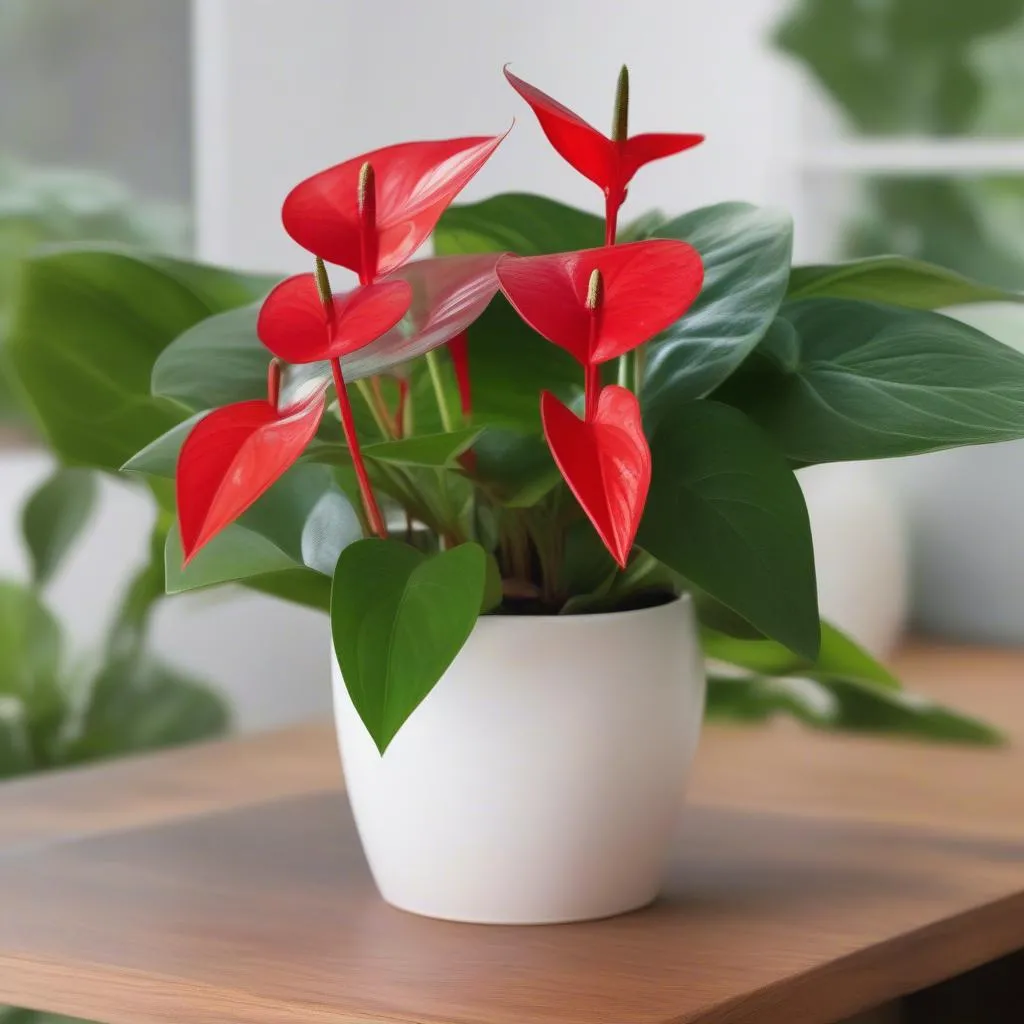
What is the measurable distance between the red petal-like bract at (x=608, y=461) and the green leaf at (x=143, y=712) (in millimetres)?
1000

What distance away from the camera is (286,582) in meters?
0.72

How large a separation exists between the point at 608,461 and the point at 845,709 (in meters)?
0.75

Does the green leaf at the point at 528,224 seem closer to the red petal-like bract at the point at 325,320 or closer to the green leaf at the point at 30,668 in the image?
the red petal-like bract at the point at 325,320

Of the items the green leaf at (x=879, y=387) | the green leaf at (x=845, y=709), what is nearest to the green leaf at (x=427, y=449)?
the green leaf at (x=879, y=387)

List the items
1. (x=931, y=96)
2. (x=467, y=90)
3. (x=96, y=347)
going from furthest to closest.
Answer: (x=467, y=90)
(x=931, y=96)
(x=96, y=347)

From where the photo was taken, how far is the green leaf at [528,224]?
0.71 meters

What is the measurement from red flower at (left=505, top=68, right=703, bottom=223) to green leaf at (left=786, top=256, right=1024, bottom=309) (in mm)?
133

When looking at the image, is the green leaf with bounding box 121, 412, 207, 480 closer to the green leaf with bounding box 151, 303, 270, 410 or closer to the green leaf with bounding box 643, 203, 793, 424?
the green leaf with bounding box 151, 303, 270, 410

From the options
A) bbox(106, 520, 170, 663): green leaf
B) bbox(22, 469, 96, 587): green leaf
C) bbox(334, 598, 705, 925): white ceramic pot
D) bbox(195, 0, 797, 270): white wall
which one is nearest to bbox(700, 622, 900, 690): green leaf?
bbox(334, 598, 705, 925): white ceramic pot

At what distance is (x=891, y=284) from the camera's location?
0.73 meters

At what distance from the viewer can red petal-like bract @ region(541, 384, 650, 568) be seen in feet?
1.68

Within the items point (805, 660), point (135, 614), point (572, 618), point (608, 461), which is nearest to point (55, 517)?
point (135, 614)

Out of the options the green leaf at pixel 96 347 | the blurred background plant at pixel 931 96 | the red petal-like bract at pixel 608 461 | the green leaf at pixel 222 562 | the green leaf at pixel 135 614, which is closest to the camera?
the red petal-like bract at pixel 608 461

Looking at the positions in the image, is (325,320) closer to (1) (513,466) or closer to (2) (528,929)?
(1) (513,466)
